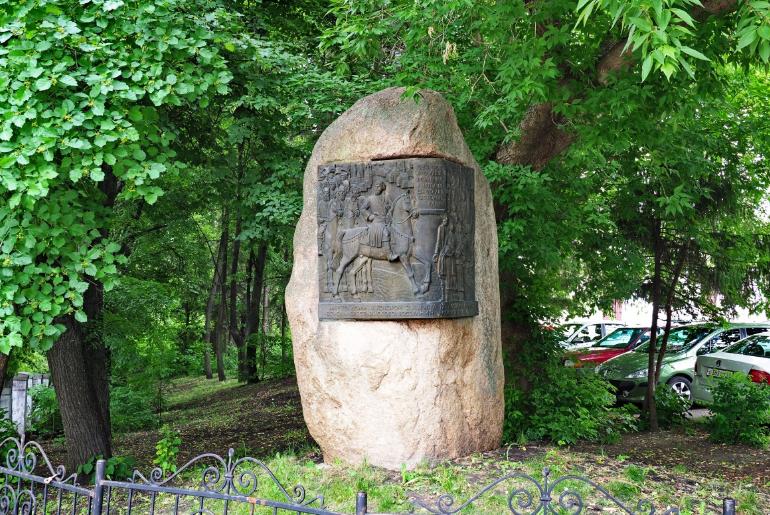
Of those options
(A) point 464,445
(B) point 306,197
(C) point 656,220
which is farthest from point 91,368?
(C) point 656,220

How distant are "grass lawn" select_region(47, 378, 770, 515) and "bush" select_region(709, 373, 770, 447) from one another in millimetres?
242

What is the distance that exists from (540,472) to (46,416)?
34.1 ft

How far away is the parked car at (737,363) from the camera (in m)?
11.8

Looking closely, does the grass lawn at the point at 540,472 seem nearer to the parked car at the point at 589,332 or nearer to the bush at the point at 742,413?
the bush at the point at 742,413

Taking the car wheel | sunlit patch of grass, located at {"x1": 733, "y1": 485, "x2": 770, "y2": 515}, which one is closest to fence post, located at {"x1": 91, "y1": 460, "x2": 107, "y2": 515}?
sunlit patch of grass, located at {"x1": 733, "y1": 485, "x2": 770, "y2": 515}

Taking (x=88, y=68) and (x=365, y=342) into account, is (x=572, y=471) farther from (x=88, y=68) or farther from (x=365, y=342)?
(x=88, y=68)

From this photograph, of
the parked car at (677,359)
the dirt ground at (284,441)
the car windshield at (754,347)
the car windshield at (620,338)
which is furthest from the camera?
the car windshield at (620,338)

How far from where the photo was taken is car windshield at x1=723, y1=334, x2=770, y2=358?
12.1m

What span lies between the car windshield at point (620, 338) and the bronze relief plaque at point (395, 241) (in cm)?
924

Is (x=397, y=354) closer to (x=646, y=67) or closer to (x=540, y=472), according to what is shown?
(x=540, y=472)

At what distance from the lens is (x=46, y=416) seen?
13.4 m

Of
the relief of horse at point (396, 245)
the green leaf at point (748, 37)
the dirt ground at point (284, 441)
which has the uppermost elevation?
the green leaf at point (748, 37)

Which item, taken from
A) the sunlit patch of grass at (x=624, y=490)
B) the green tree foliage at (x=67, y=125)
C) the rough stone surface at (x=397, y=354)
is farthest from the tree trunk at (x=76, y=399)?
the sunlit patch of grass at (x=624, y=490)

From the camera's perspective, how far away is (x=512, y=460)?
6613mm
